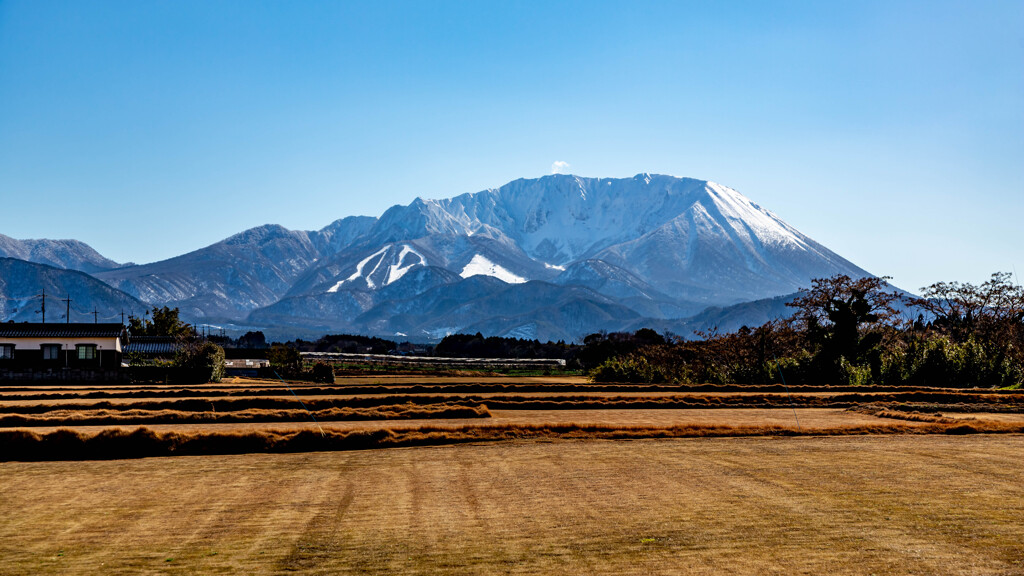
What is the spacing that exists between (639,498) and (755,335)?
2002 inches

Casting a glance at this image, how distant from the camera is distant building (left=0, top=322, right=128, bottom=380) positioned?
226ft

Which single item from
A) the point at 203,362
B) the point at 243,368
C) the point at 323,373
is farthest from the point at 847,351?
the point at 243,368

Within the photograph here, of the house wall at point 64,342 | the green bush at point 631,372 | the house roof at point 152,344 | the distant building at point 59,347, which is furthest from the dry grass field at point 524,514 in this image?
the house roof at point 152,344

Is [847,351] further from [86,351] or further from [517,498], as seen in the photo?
[86,351]

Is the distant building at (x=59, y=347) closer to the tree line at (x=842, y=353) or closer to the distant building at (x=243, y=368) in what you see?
the distant building at (x=243, y=368)

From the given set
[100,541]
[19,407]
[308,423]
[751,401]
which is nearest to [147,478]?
[100,541]

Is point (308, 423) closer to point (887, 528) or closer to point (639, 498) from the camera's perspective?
point (639, 498)

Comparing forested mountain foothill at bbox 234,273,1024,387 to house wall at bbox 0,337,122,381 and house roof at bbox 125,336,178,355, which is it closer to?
house wall at bbox 0,337,122,381

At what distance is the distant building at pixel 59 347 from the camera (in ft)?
226

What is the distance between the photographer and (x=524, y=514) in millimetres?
14664

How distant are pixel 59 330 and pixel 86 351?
8.85 ft

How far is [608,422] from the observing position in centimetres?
3178

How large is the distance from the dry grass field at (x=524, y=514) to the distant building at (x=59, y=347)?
5420 centimetres

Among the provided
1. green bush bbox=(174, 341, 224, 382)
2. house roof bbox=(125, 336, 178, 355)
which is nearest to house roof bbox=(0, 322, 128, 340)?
green bush bbox=(174, 341, 224, 382)
